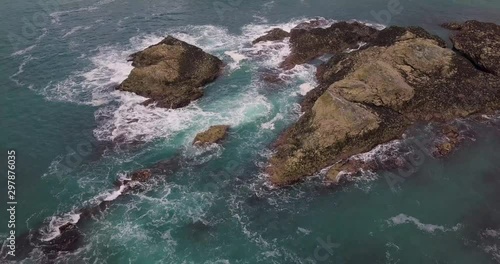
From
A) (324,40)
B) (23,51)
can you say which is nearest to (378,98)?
(324,40)

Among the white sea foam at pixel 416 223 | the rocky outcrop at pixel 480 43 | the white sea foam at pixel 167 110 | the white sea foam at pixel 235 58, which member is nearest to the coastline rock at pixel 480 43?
the rocky outcrop at pixel 480 43

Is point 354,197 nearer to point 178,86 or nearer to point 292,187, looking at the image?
point 292,187

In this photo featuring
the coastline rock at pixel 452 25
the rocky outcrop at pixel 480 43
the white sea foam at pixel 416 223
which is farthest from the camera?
the coastline rock at pixel 452 25

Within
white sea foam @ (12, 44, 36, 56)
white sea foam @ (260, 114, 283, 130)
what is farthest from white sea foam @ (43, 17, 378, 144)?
white sea foam @ (12, 44, 36, 56)

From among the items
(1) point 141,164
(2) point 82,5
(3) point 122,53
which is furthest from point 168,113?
(2) point 82,5

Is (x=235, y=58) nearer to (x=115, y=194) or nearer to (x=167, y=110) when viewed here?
(x=167, y=110)

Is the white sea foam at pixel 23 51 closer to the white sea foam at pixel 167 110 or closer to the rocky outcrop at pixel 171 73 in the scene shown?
the white sea foam at pixel 167 110

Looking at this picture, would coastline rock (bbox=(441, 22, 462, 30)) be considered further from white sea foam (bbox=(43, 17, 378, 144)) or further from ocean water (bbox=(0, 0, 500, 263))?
white sea foam (bbox=(43, 17, 378, 144))
